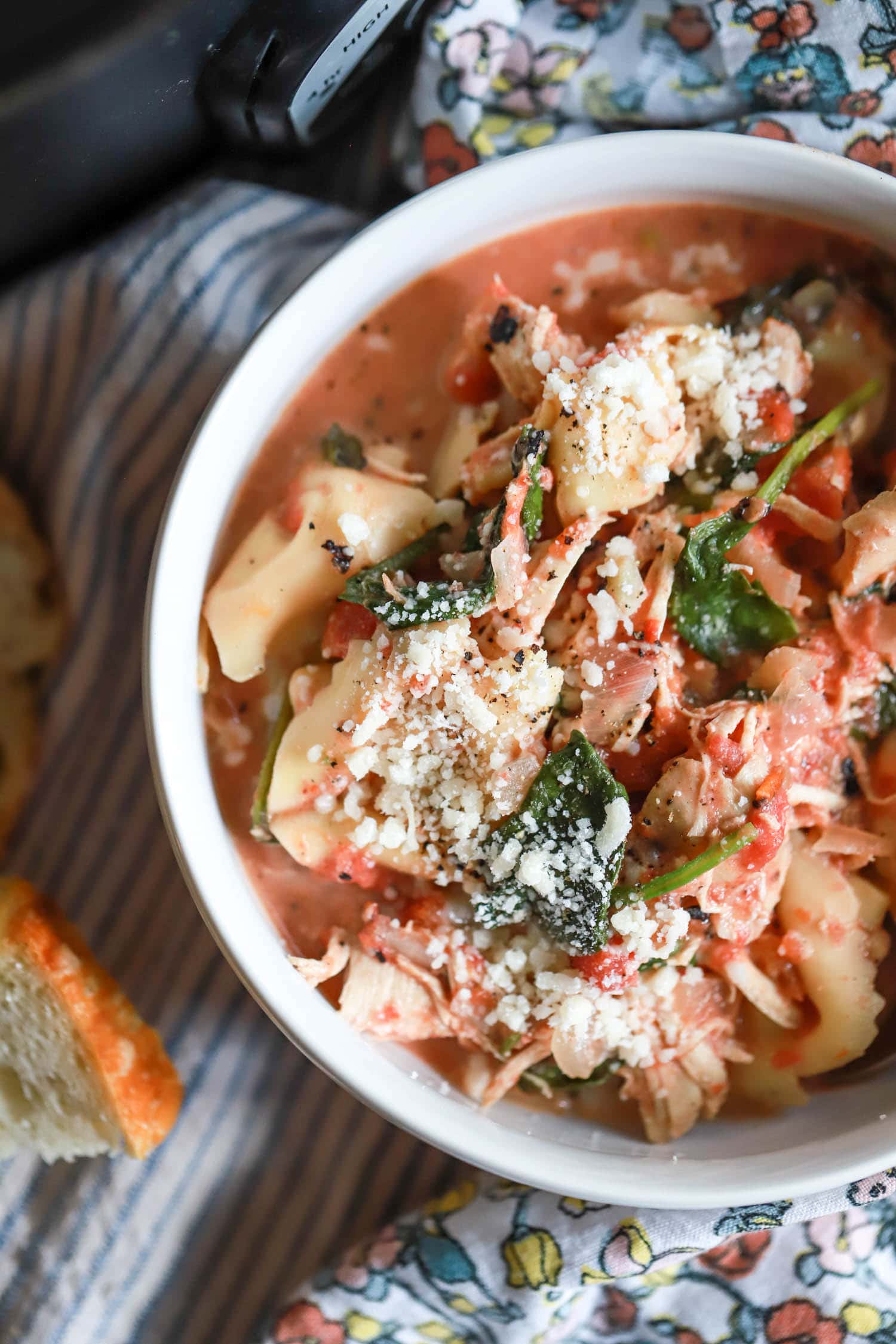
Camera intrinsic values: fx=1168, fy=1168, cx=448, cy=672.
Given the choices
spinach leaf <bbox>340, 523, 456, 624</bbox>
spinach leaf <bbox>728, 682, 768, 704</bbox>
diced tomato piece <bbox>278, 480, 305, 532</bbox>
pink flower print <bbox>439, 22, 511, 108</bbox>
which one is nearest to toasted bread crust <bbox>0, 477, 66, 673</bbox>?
diced tomato piece <bbox>278, 480, 305, 532</bbox>

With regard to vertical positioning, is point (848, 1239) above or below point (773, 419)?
below

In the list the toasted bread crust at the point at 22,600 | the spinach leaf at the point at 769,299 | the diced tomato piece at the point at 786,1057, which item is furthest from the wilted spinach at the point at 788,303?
the toasted bread crust at the point at 22,600

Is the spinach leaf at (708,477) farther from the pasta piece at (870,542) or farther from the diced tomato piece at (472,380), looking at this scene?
the diced tomato piece at (472,380)

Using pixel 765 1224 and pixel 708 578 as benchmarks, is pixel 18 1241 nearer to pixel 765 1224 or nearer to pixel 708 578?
pixel 765 1224

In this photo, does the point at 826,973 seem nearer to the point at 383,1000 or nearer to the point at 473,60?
the point at 383,1000

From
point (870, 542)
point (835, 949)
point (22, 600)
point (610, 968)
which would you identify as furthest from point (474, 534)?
point (22, 600)

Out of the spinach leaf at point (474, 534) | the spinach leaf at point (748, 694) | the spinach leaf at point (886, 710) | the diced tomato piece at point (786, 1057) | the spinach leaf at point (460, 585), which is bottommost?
the diced tomato piece at point (786, 1057)
